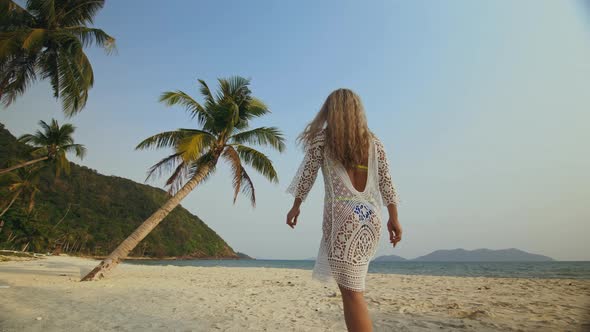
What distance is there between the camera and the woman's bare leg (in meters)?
1.83

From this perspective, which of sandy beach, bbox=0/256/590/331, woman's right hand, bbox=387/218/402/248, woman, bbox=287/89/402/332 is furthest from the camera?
sandy beach, bbox=0/256/590/331

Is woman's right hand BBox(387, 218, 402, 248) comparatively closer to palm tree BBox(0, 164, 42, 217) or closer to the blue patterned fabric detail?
the blue patterned fabric detail

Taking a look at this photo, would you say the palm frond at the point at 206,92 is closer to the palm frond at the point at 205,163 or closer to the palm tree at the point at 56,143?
the palm frond at the point at 205,163

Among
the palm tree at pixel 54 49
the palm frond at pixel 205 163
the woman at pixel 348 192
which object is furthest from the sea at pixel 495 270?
the palm tree at pixel 54 49

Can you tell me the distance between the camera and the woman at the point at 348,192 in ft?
6.38

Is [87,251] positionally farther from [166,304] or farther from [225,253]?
[166,304]

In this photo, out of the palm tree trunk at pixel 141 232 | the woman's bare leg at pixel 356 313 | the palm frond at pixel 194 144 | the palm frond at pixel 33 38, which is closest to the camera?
the woman's bare leg at pixel 356 313

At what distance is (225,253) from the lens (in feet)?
272

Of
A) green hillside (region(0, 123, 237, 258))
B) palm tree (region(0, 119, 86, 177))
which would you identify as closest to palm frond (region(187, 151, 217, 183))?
palm tree (region(0, 119, 86, 177))

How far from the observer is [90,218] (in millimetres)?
48656

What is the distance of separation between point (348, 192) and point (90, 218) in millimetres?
57623

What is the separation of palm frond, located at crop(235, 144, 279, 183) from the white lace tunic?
857 centimetres

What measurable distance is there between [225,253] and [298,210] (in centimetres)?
8618

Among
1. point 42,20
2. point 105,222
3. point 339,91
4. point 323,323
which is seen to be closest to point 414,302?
point 323,323
